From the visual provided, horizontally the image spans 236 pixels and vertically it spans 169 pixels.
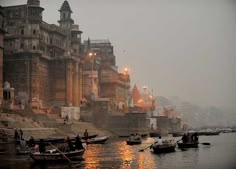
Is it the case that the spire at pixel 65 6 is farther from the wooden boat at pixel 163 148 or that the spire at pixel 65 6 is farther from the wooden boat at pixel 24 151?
the wooden boat at pixel 24 151

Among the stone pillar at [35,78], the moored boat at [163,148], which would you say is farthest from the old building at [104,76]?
the moored boat at [163,148]

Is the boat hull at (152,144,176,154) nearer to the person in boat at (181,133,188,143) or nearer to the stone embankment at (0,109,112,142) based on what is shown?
the person in boat at (181,133,188,143)

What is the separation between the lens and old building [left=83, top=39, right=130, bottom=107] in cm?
9512

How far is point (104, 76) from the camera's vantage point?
10519cm

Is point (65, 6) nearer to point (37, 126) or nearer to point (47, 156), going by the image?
point (37, 126)

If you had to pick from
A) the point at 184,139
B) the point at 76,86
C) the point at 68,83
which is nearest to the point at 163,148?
the point at 184,139

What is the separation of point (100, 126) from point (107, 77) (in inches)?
1111

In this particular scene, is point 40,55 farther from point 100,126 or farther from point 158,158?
point 158,158

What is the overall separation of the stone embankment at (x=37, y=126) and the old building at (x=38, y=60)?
23.9ft

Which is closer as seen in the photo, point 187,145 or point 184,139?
point 187,145

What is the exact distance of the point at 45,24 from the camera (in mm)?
84938

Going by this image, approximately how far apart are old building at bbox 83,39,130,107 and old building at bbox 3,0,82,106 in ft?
23.7

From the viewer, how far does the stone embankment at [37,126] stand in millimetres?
49925

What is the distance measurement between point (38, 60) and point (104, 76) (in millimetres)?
31435
